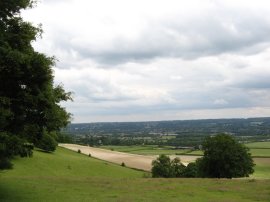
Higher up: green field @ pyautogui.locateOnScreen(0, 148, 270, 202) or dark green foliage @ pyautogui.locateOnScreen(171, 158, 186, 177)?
green field @ pyautogui.locateOnScreen(0, 148, 270, 202)

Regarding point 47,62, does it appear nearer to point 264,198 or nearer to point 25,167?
point 264,198

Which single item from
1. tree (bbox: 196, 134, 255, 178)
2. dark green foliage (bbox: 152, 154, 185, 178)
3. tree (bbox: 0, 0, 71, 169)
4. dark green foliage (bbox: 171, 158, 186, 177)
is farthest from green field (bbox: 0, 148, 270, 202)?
dark green foliage (bbox: 171, 158, 186, 177)

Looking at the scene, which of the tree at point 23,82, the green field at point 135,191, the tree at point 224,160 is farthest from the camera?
the tree at point 224,160

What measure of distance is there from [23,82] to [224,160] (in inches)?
2355

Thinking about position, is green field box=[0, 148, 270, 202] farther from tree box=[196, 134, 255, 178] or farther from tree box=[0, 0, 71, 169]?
tree box=[196, 134, 255, 178]

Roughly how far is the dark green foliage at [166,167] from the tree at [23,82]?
66.4 metres

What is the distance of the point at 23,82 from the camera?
28766 millimetres

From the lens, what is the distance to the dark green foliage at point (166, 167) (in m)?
97.0

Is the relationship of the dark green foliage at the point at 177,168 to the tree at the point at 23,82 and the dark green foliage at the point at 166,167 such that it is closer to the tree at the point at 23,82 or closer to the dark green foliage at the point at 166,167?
the dark green foliage at the point at 166,167

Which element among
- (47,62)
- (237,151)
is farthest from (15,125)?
(237,151)

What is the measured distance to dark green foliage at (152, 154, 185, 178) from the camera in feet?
318

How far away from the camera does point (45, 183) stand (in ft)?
145

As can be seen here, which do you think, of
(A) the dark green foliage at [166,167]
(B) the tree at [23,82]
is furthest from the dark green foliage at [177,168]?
(B) the tree at [23,82]

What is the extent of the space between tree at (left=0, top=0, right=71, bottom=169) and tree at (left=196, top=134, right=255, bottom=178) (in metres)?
56.4
